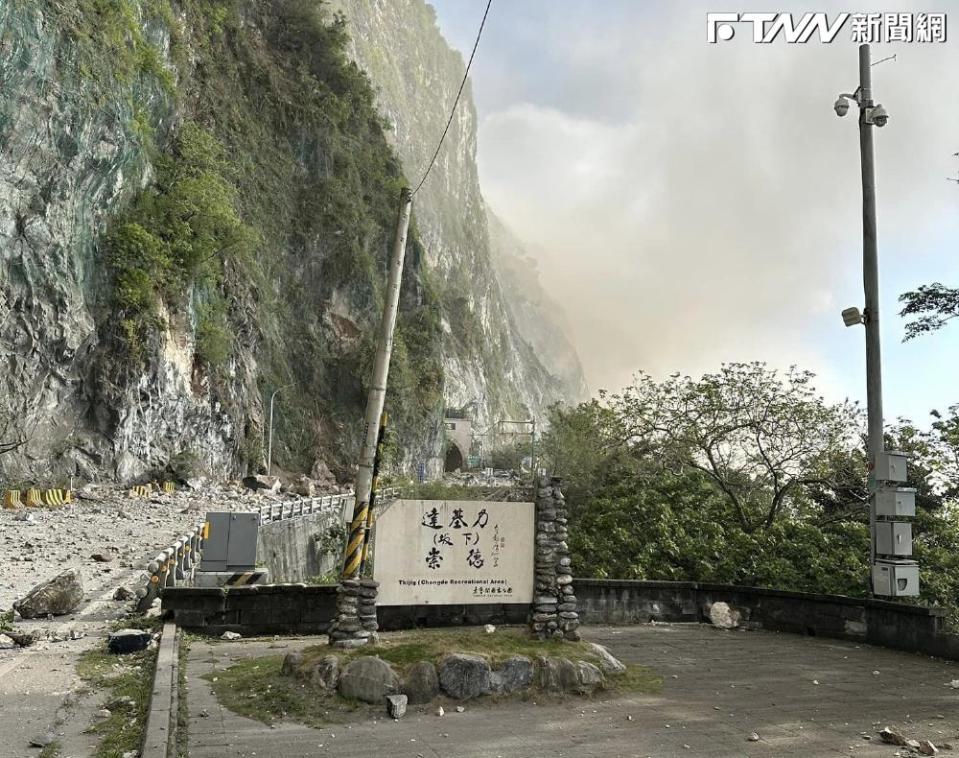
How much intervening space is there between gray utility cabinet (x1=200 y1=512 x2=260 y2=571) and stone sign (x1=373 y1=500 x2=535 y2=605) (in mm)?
4992

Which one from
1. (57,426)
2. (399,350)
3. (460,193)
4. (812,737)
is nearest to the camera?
(812,737)

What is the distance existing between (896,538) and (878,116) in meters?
5.62

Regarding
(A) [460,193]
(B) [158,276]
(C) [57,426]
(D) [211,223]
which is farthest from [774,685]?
(A) [460,193]

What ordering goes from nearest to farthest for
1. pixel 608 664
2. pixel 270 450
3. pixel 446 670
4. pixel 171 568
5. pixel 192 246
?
pixel 446 670, pixel 608 664, pixel 171 568, pixel 192 246, pixel 270 450

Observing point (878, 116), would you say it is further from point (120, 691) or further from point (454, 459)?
point (454, 459)

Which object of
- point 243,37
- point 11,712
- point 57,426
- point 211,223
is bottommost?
point 11,712

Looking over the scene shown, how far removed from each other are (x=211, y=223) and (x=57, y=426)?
43.2ft

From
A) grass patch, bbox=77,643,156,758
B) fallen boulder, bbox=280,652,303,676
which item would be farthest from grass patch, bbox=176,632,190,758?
fallen boulder, bbox=280,652,303,676

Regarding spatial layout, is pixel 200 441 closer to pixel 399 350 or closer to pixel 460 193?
pixel 399 350

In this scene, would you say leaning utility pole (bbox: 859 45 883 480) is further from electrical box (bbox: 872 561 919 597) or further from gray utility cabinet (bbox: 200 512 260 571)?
gray utility cabinet (bbox: 200 512 260 571)

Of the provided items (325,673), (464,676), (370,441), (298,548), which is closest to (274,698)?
(325,673)

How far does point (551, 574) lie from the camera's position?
29.9ft

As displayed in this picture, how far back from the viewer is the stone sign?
28.8 ft

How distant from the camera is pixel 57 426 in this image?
30.5m
